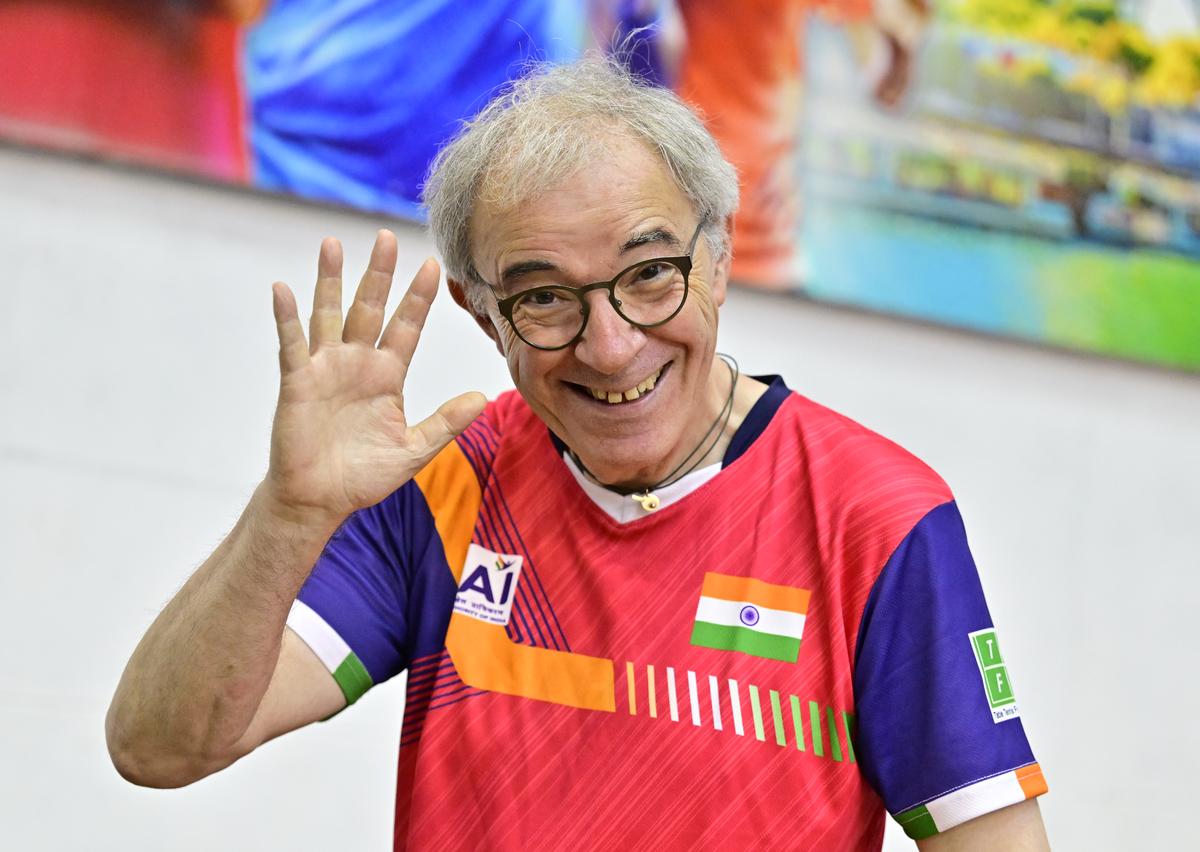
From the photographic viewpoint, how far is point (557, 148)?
123cm

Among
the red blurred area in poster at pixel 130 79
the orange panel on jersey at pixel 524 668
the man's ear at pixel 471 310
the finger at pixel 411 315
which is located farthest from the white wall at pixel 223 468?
the finger at pixel 411 315

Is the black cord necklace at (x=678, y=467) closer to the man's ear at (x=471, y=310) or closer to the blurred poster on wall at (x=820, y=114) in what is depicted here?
the man's ear at (x=471, y=310)

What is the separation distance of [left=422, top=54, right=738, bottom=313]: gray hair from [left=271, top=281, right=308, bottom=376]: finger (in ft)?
0.83

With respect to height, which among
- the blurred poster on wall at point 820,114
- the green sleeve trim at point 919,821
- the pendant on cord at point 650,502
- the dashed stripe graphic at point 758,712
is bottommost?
the green sleeve trim at point 919,821

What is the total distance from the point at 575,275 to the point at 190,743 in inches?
24.0

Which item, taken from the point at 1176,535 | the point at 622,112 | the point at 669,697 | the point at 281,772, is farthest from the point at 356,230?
the point at 1176,535

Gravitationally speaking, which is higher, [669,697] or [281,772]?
[669,697]

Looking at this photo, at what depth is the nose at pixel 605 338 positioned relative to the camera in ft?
4.00

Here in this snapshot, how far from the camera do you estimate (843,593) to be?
3.96 ft

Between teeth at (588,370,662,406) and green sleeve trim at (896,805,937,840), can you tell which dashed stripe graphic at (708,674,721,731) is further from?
teeth at (588,370,662,406)

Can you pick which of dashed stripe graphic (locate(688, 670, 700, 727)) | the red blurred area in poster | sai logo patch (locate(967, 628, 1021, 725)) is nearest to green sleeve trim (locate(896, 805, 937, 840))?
sai logo patch (locate(967, 628, 1021, 725))

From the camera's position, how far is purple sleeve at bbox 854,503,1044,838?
1106 mm

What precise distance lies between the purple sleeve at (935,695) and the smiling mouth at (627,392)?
31cm

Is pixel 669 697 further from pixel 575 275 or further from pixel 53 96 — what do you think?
pixel 53 96
